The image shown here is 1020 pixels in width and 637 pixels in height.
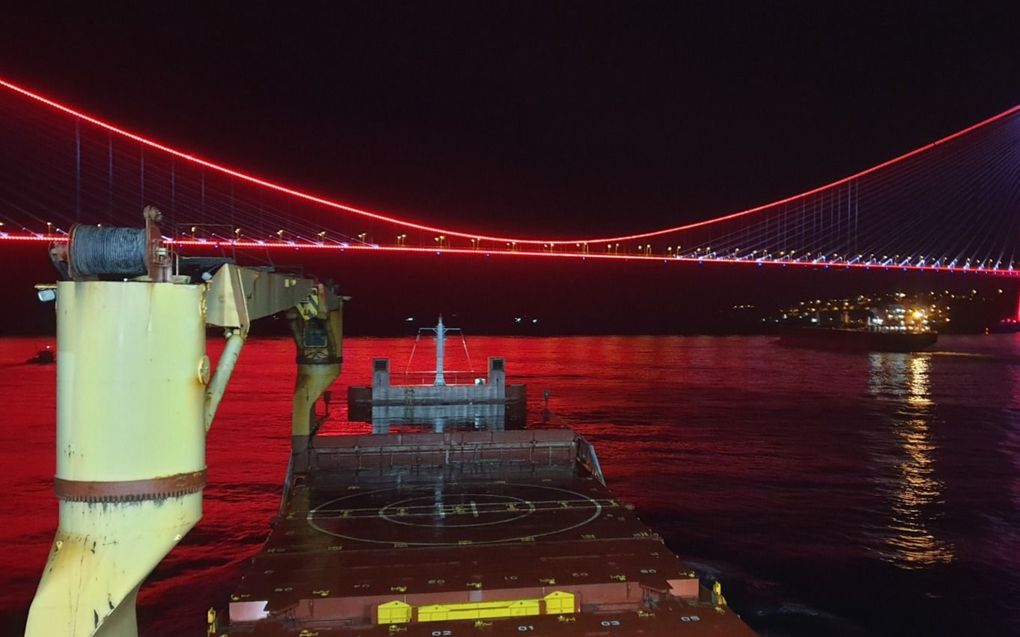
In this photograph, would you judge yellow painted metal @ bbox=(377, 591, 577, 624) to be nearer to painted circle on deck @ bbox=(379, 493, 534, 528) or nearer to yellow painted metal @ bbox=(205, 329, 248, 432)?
yellow painted metal @ bbox=(205, 329, 248, 432)

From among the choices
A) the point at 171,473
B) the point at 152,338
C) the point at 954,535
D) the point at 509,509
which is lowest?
the point at 954,535

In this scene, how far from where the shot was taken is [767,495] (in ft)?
78.1

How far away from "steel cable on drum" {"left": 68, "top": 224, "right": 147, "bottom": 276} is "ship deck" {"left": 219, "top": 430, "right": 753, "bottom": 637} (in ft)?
15.9

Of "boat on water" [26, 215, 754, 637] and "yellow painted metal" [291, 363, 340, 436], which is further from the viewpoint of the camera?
"yellow painted metal" [291, 363, 340, 436]

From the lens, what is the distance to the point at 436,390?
31266 mm

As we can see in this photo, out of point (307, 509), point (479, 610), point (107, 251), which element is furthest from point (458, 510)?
point (107, 251)

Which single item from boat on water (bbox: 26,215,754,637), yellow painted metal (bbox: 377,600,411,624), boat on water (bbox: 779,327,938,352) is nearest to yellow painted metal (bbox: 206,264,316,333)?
boat on water (bbox: 26,215,754,637)

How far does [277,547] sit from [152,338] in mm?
7767

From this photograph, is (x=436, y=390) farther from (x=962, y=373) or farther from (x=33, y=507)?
(x=962, y=373)

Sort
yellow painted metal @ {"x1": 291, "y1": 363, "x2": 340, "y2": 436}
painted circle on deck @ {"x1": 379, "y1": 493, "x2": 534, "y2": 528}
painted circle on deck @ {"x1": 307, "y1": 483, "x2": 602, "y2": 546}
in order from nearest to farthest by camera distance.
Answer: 1. painted circle on deck @ {"x1": 307, "y1": 483, "x2": 602, "y2": 546}
2. painted circle on deck @ {"x1": 379, "y1": 493, "x2": 534, "y2": 528}
3. yellow painted metal @ {"x1": 291, "y1": 363, "x2": 340, "y2": 436}

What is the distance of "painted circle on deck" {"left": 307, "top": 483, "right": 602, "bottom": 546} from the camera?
43.7 ft

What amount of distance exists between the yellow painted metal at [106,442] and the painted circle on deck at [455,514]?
740cm

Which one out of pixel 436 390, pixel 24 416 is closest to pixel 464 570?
pixel 436 390

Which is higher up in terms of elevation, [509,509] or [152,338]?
[152,338]
